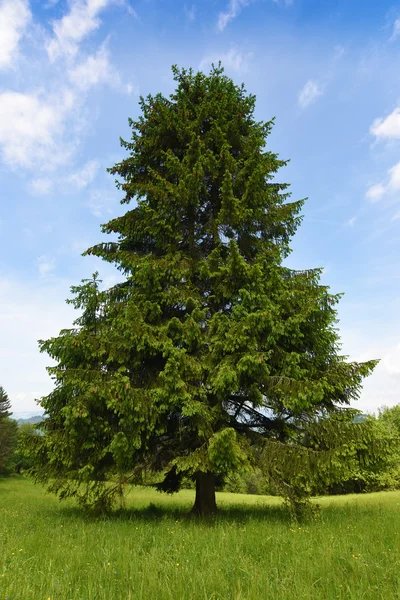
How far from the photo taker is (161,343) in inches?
309

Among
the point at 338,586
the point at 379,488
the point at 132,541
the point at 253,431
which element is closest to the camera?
the point at 338,586

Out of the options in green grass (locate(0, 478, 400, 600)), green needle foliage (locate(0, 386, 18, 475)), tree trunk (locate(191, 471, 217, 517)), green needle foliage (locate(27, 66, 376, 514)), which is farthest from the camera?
green needle foliage (locate(0, 386, 18, 475))

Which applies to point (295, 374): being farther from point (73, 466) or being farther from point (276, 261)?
point (73, 466)

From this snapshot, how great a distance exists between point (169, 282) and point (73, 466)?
4983 millimetres

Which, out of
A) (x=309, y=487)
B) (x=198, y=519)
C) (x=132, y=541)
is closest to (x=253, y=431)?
(x=309, y=487)

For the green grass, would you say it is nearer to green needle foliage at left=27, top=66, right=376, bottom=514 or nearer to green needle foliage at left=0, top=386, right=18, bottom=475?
green needle foliage at left=27, top=66, right=376, bottom=514

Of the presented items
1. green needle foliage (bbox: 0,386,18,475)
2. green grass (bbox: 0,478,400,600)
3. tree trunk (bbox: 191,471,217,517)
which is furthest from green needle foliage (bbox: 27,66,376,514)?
green needle foliage (bbox: 0,386,18,475)

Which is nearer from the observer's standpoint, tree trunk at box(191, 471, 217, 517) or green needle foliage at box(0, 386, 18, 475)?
tree trunk at box(191, 471, 217, 517)

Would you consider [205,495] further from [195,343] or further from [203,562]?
[203,562]

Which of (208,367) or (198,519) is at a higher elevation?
(208,367)

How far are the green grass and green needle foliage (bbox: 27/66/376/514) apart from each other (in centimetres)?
137

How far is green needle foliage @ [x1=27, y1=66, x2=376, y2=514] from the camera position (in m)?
7.49

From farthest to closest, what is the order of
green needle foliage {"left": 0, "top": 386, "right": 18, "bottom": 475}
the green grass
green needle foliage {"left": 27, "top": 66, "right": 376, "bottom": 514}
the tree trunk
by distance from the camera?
green needle foliage {"left": 0, "top": 386, "right": 18, "bottom": 475}, the tree trunk, green needle foliage {"left": 27, "top": 66, "right": 376, "bottom": 514}, the green grass

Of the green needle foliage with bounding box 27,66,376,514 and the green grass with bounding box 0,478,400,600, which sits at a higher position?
the green needle foliage with bounding box 27,66,376,514
